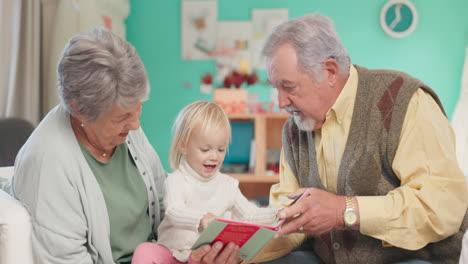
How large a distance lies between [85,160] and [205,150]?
1.41ft

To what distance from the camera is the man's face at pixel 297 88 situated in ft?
5.86

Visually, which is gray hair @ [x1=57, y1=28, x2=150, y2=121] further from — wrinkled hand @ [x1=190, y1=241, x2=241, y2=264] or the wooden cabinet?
the wooden cabinet

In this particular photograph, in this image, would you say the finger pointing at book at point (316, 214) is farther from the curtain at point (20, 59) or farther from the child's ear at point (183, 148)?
the curtain at point (20, 59)

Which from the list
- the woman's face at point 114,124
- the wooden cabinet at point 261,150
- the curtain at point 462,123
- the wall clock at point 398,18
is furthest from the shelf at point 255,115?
the woman's face at point 114,124

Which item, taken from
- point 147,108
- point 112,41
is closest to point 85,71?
point 112,41

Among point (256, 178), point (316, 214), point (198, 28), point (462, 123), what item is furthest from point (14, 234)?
point (462, 123)

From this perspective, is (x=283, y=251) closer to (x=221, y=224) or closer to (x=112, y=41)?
(x=221, y=224)

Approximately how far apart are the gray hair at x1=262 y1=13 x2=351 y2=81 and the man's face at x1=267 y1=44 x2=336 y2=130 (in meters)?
0.02

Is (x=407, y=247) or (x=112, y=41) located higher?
(x=112, y=41)

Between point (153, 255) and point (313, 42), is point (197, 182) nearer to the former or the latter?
point (153, 255)

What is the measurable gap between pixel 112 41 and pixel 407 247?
1126 millimetres

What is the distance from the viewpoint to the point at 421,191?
164 centimetres

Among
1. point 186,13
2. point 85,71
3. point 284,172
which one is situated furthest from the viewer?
point 186,13

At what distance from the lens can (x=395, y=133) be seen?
172 cm
